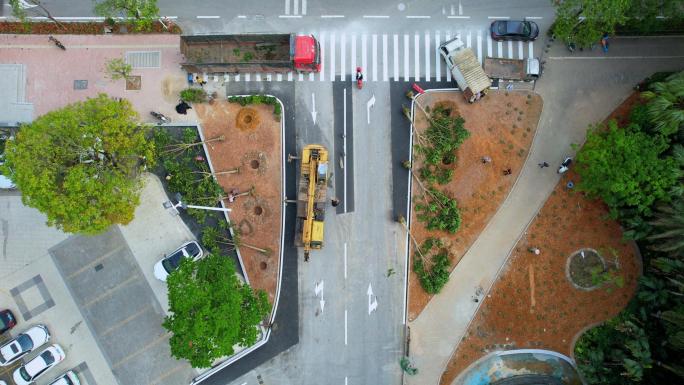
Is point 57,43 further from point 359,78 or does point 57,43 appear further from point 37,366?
point 37,366

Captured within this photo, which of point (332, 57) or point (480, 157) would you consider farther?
point (332, 57)

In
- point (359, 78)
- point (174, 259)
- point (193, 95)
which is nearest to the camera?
point (174, 259)

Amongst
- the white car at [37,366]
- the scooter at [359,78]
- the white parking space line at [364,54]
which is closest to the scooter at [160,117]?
the scooter at [359,78]

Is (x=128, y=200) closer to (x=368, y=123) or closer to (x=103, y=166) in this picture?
(x=103, y=166)

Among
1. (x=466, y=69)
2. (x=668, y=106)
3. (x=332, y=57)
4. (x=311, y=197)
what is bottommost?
(x=311, y=197)

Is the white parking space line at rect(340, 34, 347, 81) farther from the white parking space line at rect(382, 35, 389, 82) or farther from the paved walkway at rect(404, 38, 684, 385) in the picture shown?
the paved walkway at rect(404, 38, 684, 385)

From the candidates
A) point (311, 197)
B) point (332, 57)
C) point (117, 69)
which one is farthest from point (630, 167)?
point (117, 69)

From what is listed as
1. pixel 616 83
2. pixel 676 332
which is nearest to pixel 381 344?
pixel 676 332

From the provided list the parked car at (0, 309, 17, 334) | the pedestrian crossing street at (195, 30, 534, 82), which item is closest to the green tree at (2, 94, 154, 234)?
the pedestrian crossing street at (195, 30, 534, 82)
